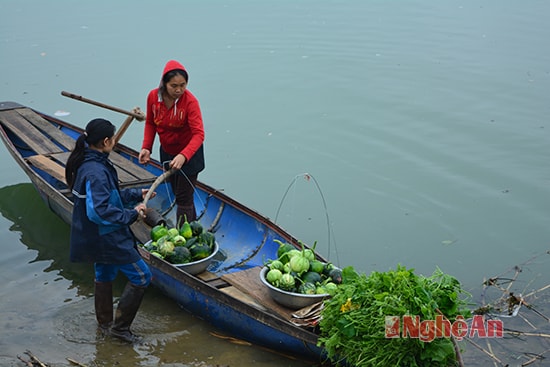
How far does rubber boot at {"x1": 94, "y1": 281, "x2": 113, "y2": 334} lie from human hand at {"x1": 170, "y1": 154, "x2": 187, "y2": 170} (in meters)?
0.96

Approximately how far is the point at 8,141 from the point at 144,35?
7.17 metres

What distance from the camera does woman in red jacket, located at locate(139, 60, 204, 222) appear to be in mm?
4812

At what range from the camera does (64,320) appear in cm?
493

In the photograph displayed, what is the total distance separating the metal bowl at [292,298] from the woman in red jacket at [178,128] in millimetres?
1227

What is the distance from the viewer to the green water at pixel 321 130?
5430 millimetres

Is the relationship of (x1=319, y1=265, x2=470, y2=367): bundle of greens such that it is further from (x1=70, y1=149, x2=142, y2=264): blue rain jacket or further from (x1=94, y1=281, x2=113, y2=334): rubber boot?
(x1=94, y1=281, x2=113, y2=334): rubber boot

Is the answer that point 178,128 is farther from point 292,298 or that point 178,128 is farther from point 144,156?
point 292,298

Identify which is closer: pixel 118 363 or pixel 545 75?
pixel 118 363

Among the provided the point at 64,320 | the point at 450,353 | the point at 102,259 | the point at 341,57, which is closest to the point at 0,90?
the point at 341,57

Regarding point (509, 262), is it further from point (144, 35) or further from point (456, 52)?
point (144, 35)

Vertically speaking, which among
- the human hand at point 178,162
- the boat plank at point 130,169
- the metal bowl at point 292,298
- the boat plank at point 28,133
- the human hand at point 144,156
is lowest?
the metal bowl at point 292,298

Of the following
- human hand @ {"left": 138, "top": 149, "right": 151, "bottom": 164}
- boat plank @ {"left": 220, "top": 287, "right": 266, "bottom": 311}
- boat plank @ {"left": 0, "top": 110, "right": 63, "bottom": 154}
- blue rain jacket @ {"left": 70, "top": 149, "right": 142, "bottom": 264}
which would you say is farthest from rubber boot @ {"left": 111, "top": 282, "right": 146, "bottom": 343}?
boat plank @ {"left": 0, "top": 110, "right": 63, "bottom": 154}
